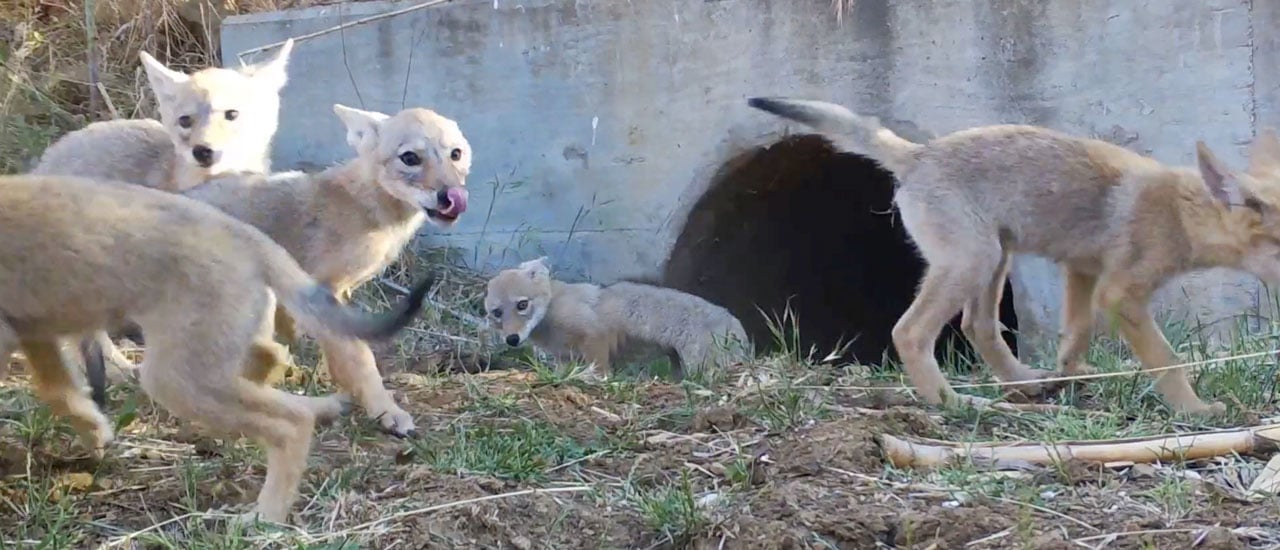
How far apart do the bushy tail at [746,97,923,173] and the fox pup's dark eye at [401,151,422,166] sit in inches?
53.3

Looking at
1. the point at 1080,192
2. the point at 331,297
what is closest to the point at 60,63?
the point at 331,297

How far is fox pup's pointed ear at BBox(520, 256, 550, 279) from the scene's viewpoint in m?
7.69

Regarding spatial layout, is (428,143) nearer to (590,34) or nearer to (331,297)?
(331,297)

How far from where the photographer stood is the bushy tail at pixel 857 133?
556 centimetres

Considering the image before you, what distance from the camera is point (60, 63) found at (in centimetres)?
927

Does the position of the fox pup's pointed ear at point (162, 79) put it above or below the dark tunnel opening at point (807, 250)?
above

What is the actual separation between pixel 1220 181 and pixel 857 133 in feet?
4.43

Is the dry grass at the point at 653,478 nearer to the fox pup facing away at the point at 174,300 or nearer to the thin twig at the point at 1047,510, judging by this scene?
the thin twig at the point at 1047,510

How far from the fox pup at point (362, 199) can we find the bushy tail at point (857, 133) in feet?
4.21

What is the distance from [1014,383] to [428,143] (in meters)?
2.48

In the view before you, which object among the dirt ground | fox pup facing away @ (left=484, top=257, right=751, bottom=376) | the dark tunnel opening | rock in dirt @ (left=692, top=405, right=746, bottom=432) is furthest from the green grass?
the dark tunnel opening

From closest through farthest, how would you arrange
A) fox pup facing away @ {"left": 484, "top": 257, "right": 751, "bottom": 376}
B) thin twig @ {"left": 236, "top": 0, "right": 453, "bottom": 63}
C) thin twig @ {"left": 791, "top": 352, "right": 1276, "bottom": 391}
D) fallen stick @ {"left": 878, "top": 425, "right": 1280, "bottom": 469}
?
1. fallen stick @ {"left": 878, "top": 425, "right": 1280, "bottom": 469}
2. thin twig @ {"left": 791, "top": 352, "right": 1276, "bottom": 391}
3. fox pup facing away @ {"left": 484, "top": 257, "right": 751, "bottom": 376}
4. thin twig @ {"left": 236, "top": 0, "right": 453, "bottom": 63}

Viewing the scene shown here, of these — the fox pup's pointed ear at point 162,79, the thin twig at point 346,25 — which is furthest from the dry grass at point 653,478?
the thin twig at point 346,25

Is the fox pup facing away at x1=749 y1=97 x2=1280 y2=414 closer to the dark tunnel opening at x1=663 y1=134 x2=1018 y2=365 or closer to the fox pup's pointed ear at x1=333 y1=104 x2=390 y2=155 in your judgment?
the fox pup's pointed ear at x1=333 y1=104 x2=390 y2=155
